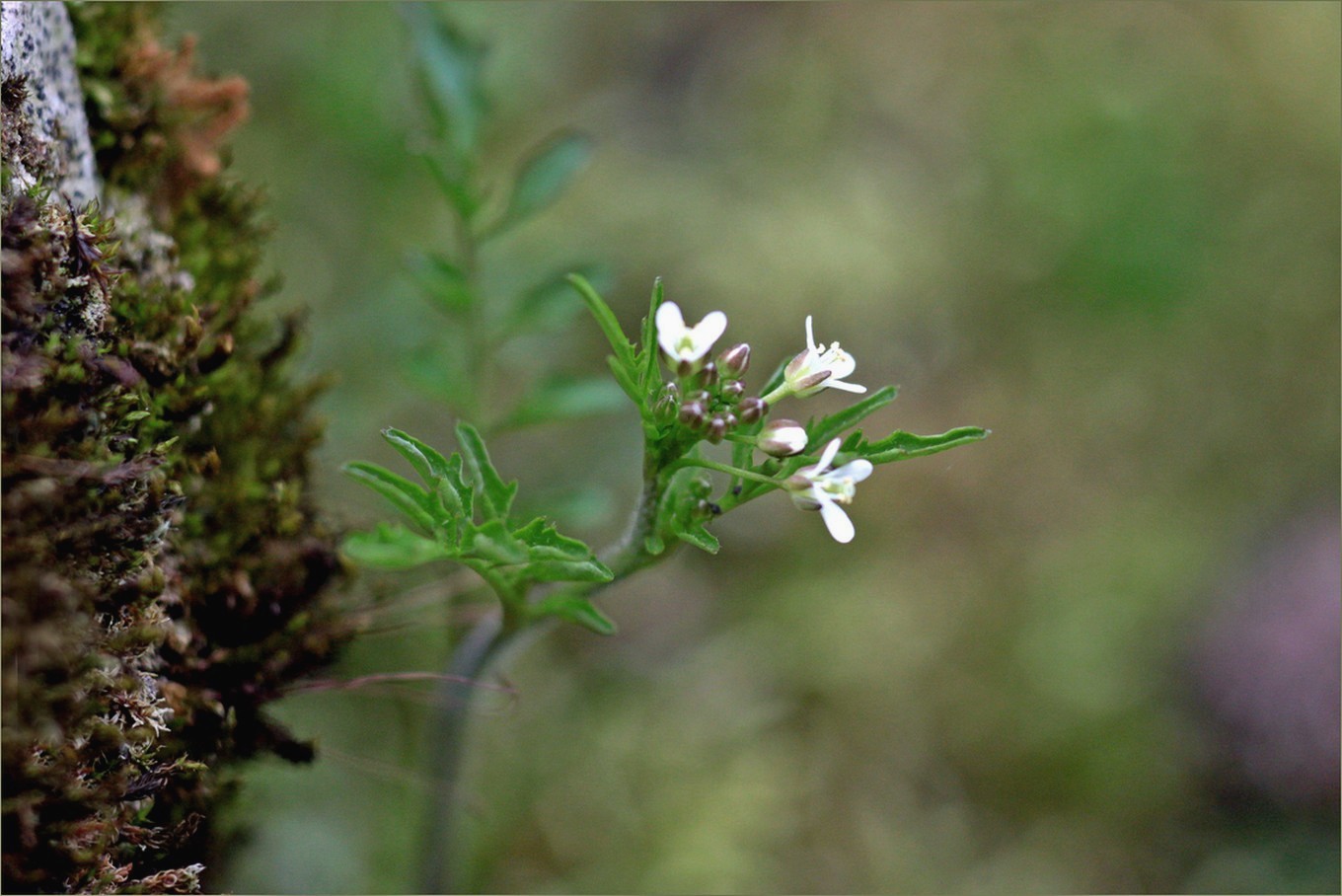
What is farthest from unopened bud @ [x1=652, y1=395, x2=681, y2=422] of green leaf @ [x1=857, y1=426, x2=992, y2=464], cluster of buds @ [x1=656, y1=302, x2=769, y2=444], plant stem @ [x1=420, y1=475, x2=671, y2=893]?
plant stem @ [x1=420, y1=475, x2=671, y2=893]

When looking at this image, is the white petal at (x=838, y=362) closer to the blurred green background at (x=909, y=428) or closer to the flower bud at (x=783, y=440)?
the flower bud at (x=783, y=440)

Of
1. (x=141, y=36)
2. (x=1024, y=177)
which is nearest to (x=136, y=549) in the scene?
(x=141, y=36)

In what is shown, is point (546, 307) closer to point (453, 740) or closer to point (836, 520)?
point (453, 740)

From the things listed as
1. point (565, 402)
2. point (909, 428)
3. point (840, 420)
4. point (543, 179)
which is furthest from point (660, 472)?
point (909, 428)

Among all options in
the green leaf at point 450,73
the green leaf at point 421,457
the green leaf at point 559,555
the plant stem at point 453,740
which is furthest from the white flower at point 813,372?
the green leaf at point 450,73

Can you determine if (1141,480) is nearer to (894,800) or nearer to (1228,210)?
(1228,210)
